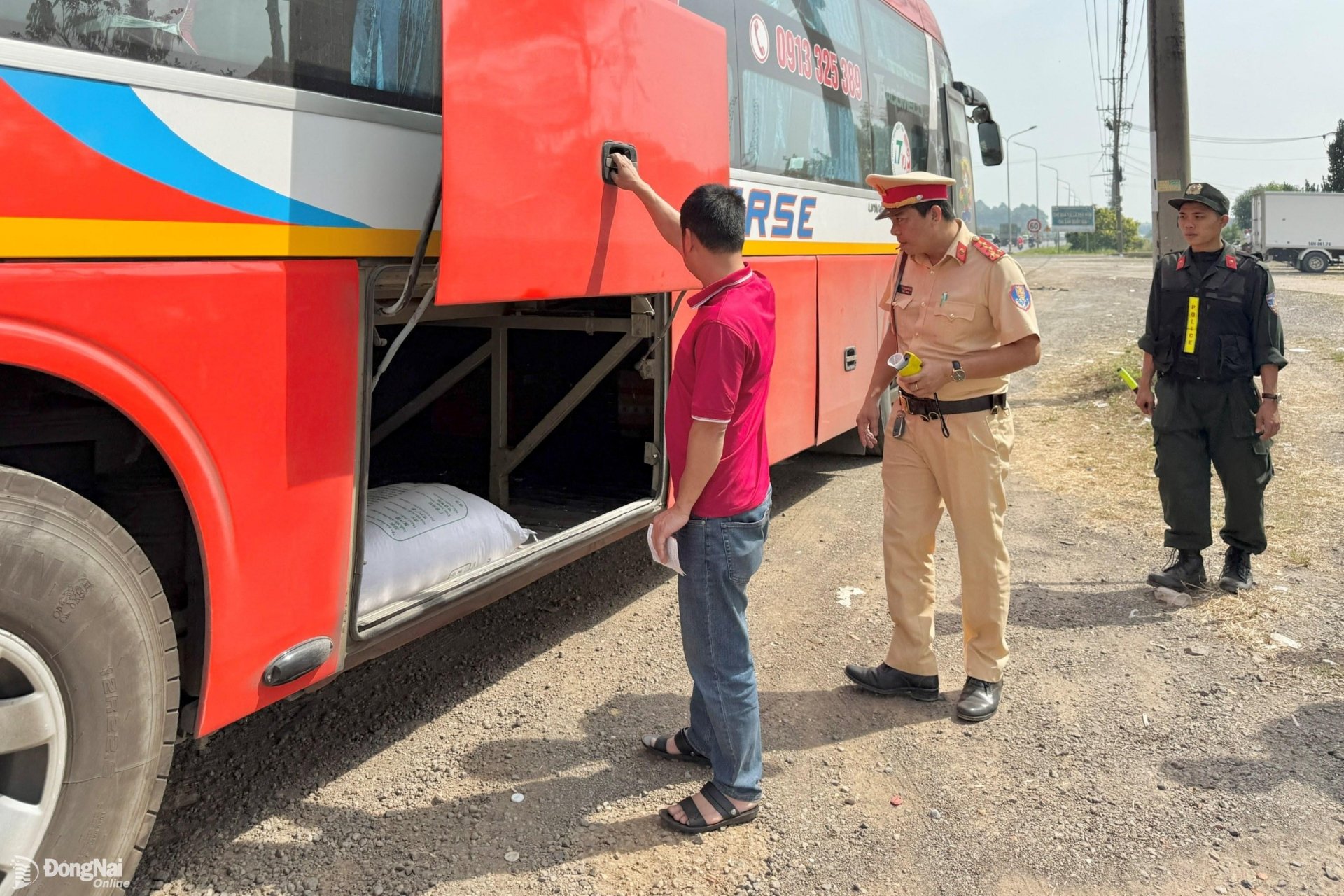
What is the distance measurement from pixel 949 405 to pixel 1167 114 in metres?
7.11

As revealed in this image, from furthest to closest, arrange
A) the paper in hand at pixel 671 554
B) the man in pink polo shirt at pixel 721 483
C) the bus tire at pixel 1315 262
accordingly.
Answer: the bus tire at pixel 1315 262 < the paper in hand at pixel 671 554 < the man in pink polo shirt at pixel 721 483

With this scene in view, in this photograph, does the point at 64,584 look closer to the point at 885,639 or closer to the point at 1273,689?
the point at 885,639

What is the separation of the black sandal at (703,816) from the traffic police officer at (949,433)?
1.10m

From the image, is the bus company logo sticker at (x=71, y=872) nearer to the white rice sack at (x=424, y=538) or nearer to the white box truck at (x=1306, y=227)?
the white rice sack at (x=424, y=538)

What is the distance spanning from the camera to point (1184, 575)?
4.98 meters

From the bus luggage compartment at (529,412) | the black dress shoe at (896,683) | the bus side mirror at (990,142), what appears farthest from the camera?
the bus side mirror at (990,142)

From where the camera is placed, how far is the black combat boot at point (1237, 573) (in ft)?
16.4

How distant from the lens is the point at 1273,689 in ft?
13.0

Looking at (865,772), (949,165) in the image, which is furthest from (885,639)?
(949,165)

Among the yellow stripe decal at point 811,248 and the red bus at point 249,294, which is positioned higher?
the yellow stripe decal at point 811,248

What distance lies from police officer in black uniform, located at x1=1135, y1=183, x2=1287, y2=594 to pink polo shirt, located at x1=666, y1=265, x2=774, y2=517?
9.49 feet

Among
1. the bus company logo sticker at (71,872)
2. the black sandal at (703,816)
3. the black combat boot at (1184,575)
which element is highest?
the black combat boot at (1184,575)

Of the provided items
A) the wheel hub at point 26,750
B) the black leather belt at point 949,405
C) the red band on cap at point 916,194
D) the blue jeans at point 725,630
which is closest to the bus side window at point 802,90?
the red band on cap at point 916,194

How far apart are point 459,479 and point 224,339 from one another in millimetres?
2971
